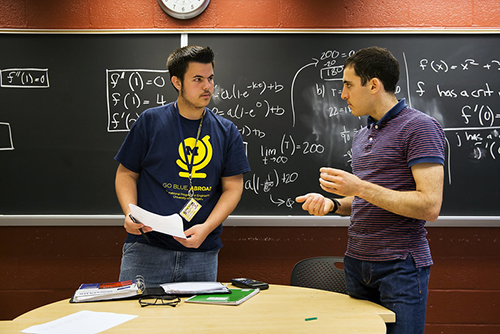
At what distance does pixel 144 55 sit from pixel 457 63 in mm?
2214

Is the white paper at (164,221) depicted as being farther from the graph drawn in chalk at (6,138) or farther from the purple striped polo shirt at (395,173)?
the graph drawn in chalk at (6,138)

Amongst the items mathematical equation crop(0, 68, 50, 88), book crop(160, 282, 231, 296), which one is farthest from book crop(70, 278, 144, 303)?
mathematical equation crop(0, 68, 50, 88)

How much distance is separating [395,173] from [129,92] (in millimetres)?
1959

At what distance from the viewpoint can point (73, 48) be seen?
110 inches

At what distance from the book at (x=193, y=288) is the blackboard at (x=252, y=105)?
105cm

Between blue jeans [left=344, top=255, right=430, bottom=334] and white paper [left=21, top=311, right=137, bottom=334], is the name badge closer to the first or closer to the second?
white paper [left=21, top=311, right=137, bottom=334]

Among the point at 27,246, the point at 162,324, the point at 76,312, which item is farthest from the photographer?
the point at 27,246

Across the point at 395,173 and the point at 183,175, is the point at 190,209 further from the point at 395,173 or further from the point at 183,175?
the point at 395,173

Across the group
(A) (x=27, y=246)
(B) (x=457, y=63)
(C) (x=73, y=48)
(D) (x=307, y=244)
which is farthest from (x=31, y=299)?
(B) (x=457, y=63)

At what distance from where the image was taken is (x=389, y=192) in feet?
4.85

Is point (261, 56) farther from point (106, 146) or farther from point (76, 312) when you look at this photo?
point (76, 312)

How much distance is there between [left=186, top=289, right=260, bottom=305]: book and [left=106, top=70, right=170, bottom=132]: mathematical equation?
1563mm

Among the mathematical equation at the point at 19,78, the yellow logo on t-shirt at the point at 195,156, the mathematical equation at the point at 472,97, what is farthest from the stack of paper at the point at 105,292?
the mathematical equation at the point at 472,97

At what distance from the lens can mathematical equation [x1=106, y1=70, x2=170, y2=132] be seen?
2.79 meters
